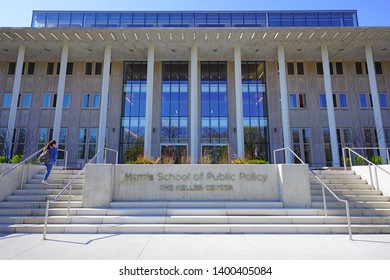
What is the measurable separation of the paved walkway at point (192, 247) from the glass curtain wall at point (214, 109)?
1480 centimetres

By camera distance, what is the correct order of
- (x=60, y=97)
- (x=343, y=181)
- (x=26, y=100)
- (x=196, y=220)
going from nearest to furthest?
(x=196, y=220), (x=343, y=181), (x=60, y=97), (x=26, y=100)

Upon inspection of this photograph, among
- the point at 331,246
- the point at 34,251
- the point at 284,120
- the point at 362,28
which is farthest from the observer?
the point at 284,120

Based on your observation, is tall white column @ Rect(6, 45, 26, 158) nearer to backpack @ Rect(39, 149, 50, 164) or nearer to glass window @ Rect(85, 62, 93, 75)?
glass window @ Rect(85, 62, 93, 75)

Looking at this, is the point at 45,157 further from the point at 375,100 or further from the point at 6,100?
the point at 375,100

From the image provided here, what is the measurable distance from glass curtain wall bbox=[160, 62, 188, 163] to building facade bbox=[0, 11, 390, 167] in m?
0.09

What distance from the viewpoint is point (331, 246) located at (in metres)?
5.62

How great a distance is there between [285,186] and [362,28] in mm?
15962

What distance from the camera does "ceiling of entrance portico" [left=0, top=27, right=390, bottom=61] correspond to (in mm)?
18219

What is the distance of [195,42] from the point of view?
19531 millimetres

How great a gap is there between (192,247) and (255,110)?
18.4 m

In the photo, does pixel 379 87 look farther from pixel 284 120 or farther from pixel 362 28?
pixel 284 120

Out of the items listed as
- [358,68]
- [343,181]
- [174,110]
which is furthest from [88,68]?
[358,68]

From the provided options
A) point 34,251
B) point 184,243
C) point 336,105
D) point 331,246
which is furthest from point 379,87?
point 34,251

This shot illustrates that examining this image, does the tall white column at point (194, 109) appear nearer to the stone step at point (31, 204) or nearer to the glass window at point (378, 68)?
the stone step at point (31, 204)
